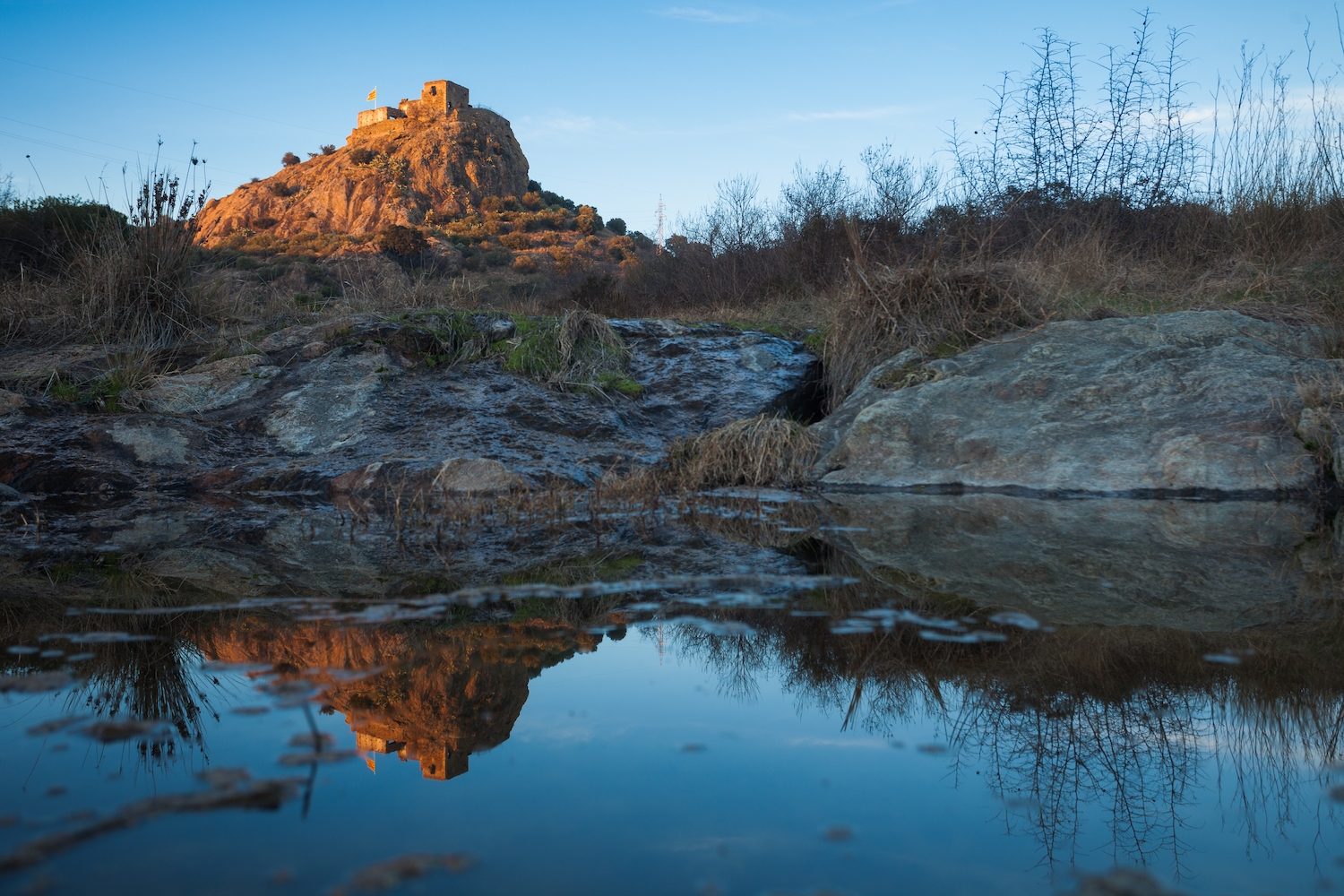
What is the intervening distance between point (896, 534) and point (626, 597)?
167 cm

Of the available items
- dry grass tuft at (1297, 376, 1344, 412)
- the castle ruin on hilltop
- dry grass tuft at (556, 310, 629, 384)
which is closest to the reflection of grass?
dry grass tuft at (1297, 376, 1344, 412)

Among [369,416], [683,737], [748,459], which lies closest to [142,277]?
[369,416]

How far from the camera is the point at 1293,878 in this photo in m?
1.05

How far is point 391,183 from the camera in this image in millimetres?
55156

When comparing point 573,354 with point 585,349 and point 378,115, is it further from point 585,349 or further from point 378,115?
point 378,115

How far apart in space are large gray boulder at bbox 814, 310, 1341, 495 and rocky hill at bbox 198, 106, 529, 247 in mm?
50255

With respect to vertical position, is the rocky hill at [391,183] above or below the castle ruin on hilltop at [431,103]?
below

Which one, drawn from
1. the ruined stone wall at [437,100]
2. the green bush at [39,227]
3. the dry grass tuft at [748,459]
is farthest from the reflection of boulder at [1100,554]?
the ruined stone wall at [437,100]

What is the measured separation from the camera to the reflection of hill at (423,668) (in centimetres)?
148

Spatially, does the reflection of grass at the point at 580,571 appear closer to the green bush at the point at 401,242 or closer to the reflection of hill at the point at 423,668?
the reflection of hill at the point at 423,668

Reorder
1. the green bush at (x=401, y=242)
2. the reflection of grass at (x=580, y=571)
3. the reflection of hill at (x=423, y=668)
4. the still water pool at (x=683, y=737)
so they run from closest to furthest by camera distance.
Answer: the still water pool at (x=683, y=737)
the reflection of hill at (x=423, y=668)
the reflection of grass at (x=580, y=571)
the green bush at (x=401, y=242)

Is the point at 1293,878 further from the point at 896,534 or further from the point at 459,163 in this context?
the point at 459,163

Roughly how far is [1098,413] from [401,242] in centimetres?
3762

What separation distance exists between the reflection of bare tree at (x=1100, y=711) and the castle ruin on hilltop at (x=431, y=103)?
67645 mm
